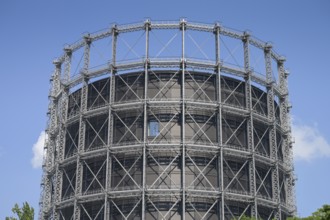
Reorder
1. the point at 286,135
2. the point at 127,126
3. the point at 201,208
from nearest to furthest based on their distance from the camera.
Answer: the point at 201,208 → the point at 127,126 → the point at 286,135

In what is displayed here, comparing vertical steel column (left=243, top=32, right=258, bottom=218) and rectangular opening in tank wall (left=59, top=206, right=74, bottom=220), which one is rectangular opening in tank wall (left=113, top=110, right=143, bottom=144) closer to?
rectangular opening in tank wall (left=59, top=206, right=74, bottom=220)

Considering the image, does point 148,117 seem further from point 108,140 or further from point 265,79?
point 265,79

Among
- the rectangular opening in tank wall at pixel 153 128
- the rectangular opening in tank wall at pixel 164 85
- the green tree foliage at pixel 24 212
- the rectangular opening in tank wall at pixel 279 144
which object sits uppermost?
the rectangular opening in tank wall at pixel 164 85

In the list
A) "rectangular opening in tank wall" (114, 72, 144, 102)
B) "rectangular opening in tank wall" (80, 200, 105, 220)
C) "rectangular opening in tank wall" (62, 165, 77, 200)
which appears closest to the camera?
"rectangular opening in tank wall" (80, 200, 105, 220)

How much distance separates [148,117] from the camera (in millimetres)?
38250

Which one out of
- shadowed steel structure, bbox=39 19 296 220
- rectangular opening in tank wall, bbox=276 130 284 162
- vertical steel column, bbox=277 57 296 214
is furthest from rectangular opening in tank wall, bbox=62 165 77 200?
vertical steel column, bbox=277 57 296 214

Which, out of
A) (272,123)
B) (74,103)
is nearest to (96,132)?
(74,103)

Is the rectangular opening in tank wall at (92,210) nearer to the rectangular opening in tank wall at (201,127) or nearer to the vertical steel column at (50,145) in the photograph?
the vertical steel column at (50,145)

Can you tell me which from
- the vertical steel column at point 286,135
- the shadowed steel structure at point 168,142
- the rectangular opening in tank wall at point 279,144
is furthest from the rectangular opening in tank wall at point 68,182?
the vertical steel column at point 286,135

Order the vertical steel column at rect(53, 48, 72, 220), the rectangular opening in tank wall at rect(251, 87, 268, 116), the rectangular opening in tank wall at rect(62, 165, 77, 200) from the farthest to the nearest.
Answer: the rectangular opening in tank wall at rect(251, 87, 268, 116) < the vertical steel column at rect(53, 48, 72, 220) < the rectangular opening in tank wall at rect(62, 165, 77, 200)

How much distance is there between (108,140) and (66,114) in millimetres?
6144

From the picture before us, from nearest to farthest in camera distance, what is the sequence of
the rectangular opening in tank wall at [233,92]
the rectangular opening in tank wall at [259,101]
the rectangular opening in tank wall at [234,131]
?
the rectangular opening in tank wall at [234,131] < the rectangular opening in tank wall at [233,92] < the rectangular opening in tank wall at [259,101]

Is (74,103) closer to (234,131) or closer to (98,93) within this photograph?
(98,93)

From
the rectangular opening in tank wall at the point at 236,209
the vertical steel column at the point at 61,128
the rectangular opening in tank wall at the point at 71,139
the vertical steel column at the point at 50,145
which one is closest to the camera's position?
the rectangular opening in tank wall at the point at 236,209
